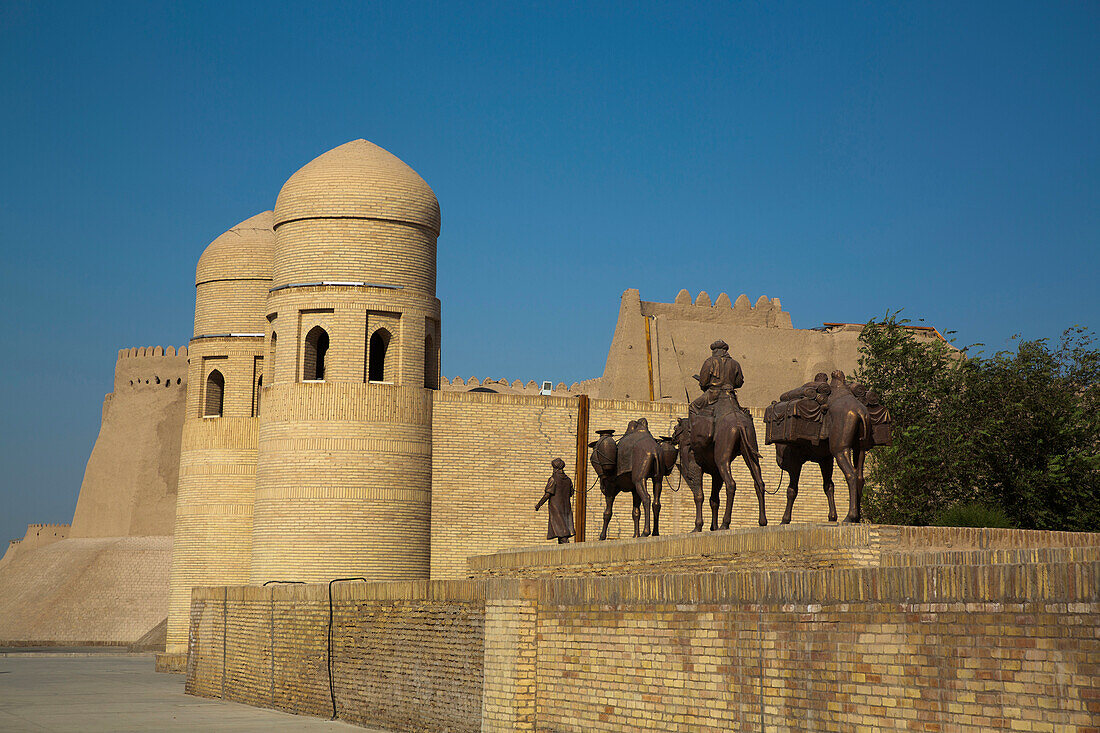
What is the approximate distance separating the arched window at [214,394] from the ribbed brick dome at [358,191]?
6.68m

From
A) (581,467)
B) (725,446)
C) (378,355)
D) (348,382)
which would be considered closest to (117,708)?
(725,446)

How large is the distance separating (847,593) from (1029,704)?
1.69 m

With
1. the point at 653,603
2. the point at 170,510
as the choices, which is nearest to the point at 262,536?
the point at 653,603

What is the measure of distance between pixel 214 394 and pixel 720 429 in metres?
20.4

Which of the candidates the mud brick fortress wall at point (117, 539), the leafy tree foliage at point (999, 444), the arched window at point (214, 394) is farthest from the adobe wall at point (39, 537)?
the leafy tree foliage at point (999, 444)

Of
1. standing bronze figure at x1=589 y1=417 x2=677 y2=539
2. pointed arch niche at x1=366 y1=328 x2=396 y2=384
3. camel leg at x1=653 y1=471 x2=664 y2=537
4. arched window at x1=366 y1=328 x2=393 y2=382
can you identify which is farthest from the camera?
arched window at x1=366 y1=328 x2=393 y2=382

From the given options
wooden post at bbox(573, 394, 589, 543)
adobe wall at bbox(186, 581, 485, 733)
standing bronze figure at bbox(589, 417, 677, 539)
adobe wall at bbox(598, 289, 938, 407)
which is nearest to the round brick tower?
wooden post at bbox(573, 394, 589, 543)

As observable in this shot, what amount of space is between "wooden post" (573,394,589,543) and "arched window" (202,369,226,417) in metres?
10.5

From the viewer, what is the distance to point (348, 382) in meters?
27.0

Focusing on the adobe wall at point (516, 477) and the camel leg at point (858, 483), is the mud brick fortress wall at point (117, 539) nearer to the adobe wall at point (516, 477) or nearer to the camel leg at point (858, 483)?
the adobe wall at point (516, 477)

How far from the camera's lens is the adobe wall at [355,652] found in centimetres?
1376

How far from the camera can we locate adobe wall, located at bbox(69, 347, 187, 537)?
55906 mm

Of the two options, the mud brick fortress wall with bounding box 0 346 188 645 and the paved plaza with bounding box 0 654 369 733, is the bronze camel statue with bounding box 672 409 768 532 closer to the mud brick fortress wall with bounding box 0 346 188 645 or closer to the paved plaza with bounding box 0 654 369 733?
the paved plaza with bounding box 0 654 369 733

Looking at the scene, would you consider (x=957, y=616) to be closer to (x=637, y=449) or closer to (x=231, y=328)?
(x=637, y=449)
